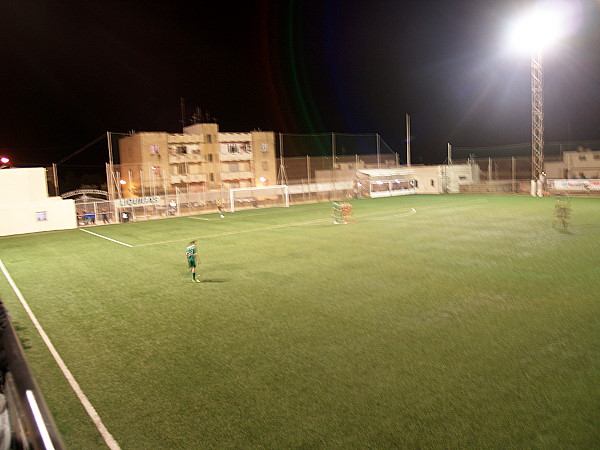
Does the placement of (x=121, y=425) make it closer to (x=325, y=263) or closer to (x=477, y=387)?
(x=477, y=387)

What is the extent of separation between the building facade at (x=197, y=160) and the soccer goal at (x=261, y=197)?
8.12m

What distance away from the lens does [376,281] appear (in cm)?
1299

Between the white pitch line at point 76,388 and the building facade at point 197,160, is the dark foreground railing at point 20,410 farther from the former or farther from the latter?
the building facade at point 197,160

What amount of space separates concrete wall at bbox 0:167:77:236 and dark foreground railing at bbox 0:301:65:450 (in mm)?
27373

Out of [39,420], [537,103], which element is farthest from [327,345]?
[537,103]

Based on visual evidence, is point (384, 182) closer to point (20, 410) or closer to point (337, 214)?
point (337, 214)

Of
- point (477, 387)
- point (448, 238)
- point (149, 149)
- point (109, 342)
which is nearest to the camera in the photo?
point (477, 387)

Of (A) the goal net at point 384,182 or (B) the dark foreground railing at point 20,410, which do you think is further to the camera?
(A) the goal net at point 384,182

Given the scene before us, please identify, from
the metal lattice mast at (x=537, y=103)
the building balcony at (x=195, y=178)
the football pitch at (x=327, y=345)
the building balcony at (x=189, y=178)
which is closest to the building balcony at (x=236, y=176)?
the building balcony at (x=195, y=178)

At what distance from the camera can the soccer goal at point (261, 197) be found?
42.2 m

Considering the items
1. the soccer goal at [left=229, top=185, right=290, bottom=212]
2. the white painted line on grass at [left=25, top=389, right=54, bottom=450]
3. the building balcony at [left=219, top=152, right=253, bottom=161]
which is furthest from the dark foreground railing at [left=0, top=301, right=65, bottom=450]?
the building balcony at [left=219, top=152, right=253, bottom=161]

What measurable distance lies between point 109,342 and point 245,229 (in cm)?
1787

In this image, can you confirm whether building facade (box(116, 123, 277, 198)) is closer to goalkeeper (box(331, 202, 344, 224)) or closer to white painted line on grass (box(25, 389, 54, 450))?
goalkeeper (box(331, 202, 344, 224))

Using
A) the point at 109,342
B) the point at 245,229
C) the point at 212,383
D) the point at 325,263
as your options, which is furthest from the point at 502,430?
the point at 245,229
